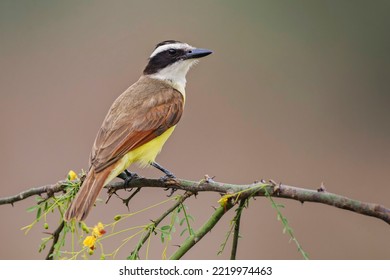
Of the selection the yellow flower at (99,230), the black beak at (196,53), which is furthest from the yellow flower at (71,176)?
the black beak at (196,53)

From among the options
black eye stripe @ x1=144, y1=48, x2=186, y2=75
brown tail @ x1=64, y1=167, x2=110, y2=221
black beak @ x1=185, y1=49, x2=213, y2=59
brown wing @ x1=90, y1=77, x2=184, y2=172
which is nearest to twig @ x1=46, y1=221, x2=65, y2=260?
brown tail @ x1=64, y1=167, x2=110, y2=221

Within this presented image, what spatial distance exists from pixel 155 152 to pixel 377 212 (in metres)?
1.91

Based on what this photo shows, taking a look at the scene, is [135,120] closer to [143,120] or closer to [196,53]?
[143,120]

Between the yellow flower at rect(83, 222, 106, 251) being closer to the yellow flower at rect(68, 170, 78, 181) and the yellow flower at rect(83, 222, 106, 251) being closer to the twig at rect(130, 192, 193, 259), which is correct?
the twig at rect(130, 192, 193, 259)

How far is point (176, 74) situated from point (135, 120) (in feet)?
2.52

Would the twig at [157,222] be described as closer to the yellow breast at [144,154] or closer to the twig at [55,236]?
the twig at [55,236]

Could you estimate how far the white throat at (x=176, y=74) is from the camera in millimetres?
3695

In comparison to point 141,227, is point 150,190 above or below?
above

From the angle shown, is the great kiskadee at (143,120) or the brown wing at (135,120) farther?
the brown wing at (135,120)

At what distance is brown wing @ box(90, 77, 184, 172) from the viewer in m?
2.86

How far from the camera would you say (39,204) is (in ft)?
6.98

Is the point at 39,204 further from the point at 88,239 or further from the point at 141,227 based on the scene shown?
the point at 141,227

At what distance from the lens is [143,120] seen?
311 centimetres
